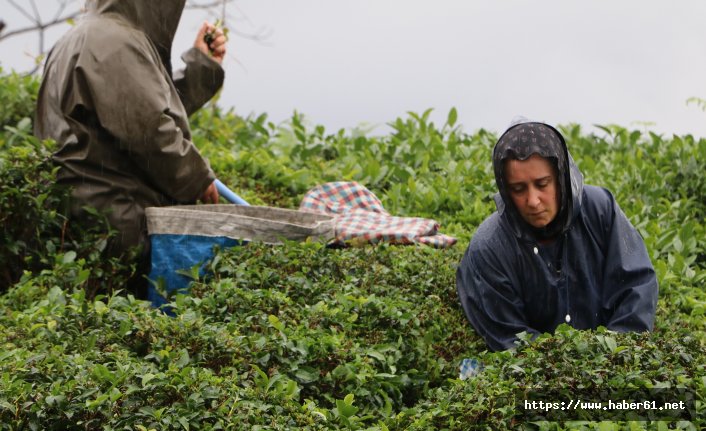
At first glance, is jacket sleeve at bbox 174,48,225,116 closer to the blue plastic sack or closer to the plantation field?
the plantation field

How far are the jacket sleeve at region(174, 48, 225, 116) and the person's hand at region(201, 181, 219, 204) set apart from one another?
0.86 metres

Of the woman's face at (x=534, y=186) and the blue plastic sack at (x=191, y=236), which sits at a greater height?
the woman's face at (x=534, y=186)

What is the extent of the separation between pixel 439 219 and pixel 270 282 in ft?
8.23

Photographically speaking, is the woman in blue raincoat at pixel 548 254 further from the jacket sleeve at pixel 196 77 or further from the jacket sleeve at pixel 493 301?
the jacket sleeve at pixel 196 77

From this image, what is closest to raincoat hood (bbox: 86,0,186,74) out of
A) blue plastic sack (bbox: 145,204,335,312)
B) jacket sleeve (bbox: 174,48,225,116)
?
jacket sleeve (bbox: 174,48,225,116)

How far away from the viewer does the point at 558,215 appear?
5598 mm

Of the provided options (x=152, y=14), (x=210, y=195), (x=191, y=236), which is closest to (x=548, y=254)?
(x=191, y=236)

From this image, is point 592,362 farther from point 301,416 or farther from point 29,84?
point 29,84

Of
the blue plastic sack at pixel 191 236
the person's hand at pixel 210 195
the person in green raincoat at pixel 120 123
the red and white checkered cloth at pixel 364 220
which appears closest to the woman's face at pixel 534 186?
the red and white checkered cloth at pixel 364 220

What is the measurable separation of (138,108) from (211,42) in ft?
4.60

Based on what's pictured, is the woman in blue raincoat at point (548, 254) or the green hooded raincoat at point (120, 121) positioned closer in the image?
the woman in blue raincoat at point (548, 254)

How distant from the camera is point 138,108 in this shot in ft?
21.9

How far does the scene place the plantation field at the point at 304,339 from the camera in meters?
4.28

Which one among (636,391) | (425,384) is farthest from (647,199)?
(636,391)
